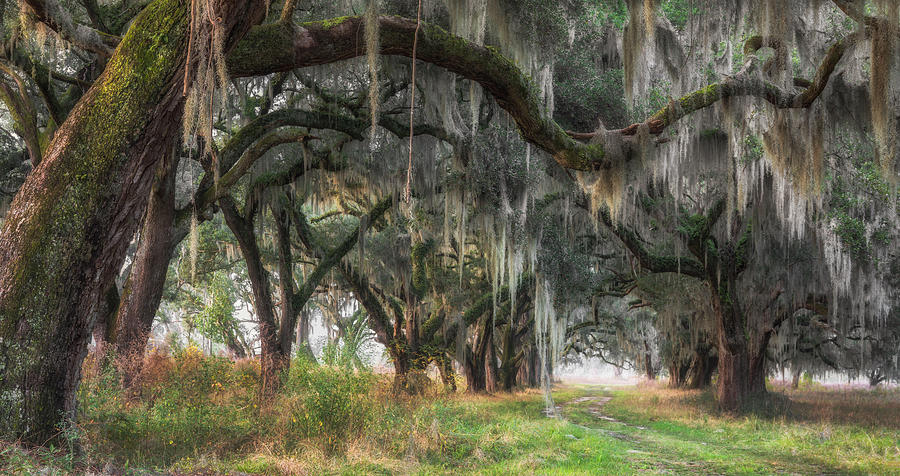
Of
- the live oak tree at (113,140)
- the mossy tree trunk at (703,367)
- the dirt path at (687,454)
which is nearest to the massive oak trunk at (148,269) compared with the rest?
the live oak tree at (113,140)

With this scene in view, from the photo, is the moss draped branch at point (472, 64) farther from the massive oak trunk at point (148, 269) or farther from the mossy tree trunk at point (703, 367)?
the mossy tree trunk at point (703, 367)

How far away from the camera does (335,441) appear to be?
6.78m

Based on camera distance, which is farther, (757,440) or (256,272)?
(256,272)

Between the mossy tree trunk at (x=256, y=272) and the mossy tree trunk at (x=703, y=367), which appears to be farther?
the mossy tree trunk at (x=703, y=367)

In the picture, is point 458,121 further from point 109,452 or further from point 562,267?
point 109,452

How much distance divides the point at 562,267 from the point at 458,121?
4.22 meters

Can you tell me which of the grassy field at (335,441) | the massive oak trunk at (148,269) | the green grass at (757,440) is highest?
the massive oak trunk at (148,269)

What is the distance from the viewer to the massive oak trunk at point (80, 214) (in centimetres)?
413

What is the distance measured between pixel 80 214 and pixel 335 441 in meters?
3.69

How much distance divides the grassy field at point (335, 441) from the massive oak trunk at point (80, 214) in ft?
1.45

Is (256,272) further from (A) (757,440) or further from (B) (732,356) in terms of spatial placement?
(B) (732,356)

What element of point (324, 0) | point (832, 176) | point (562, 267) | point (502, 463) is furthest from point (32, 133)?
point (832, 176)

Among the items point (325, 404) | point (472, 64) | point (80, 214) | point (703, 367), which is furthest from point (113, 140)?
point (703, 367)

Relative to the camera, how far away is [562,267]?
40.0 feet
